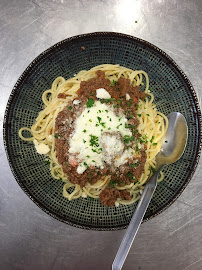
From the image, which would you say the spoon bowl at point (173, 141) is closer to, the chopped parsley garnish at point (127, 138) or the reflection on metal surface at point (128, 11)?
the chopped parsley garnish at point (127, 138)

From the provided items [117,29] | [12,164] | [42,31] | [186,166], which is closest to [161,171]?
[186,166]

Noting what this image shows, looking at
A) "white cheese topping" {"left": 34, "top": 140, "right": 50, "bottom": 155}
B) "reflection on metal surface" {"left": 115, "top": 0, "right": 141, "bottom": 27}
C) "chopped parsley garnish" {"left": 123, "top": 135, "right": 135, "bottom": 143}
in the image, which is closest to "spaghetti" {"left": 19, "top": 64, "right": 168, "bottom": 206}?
"white cheese topping" {"left": 34, "top": 140, "right": 50, "bottom": 155}

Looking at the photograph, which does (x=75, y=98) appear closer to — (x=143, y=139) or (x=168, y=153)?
(x=143, y=139)

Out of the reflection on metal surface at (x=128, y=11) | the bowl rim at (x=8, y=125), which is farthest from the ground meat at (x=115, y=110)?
the reflection on metal surface at (x=128, y=11)

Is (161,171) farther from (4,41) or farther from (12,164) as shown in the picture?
(4,41)

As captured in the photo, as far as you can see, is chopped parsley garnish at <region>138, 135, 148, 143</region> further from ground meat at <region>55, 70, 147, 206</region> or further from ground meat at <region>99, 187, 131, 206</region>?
ground meat at <region>99, 187, 131, 206</region>

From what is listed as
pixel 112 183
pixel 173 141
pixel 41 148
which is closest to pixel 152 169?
pixel 173 141
